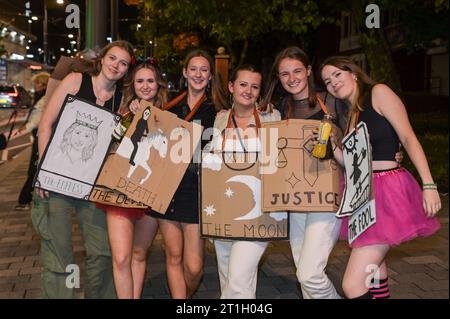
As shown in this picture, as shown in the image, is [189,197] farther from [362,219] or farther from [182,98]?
[362,219]

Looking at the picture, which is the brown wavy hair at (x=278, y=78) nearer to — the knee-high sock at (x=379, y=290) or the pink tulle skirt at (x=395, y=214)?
the pink tulle skirt at (x=395, y=214)

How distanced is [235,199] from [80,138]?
42.2 inches

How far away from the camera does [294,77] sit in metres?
3.64

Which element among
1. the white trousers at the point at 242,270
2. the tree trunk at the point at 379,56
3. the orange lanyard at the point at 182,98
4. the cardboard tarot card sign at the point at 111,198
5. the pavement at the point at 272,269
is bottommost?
the pavement at the point at 272,269

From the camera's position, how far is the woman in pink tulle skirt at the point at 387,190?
10.6ft

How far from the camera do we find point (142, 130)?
3.53 m

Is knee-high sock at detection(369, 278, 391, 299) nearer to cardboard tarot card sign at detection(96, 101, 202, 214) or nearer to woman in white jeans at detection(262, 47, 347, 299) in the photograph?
woman in white jeans at detection(262, 47, 347, 299)

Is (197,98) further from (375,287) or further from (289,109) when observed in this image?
(375,287)

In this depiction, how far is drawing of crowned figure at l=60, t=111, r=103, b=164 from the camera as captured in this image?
3.59 metres


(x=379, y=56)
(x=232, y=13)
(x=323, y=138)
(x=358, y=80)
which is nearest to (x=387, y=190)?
(x=323, y=138)

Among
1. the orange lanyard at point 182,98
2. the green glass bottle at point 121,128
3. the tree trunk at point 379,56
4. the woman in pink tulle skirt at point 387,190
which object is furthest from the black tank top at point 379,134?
the tree trunk at point 379,56

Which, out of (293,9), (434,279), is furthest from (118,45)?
(293,9)

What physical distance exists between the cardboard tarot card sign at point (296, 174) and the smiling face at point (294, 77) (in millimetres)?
305

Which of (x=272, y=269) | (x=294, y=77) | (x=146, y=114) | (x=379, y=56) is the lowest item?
(x=272, y=269)
